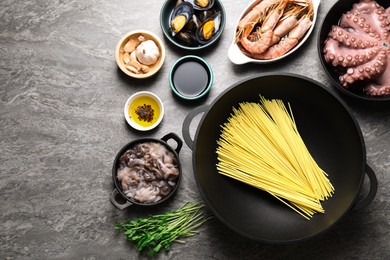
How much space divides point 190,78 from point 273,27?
0.41 m

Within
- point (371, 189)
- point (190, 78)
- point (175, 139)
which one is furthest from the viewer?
point (190, 78)

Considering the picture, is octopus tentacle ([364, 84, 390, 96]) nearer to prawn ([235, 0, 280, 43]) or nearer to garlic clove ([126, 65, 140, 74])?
prawn ([235, 0, 280, 43])

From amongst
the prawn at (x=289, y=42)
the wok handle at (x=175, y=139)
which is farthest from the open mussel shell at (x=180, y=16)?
the wok handle at (x=175, y=139)

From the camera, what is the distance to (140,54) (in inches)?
84.7

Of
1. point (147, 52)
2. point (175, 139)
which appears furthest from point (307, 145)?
point (147, 52)

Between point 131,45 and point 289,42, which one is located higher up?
point 289,42

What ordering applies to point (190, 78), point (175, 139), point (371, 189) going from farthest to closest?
point (190, 78), point (175, 139), point (371, 189)

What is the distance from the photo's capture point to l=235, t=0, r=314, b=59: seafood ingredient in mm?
2131

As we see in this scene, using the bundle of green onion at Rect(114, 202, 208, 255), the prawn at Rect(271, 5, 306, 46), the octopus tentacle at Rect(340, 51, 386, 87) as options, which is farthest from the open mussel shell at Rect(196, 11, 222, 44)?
the bundle of green onion at Rect(114, 202, 208, 255)

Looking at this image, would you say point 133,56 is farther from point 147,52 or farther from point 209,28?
point 209,28

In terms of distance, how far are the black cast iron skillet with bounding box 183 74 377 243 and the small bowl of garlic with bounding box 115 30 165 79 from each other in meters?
0.31

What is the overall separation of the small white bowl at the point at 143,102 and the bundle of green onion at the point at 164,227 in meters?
0.37

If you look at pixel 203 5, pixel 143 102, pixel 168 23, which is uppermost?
pixel 203 5

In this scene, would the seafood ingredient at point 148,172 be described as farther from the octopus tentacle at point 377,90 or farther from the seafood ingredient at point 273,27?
the octopus tentacle at point 377,90
